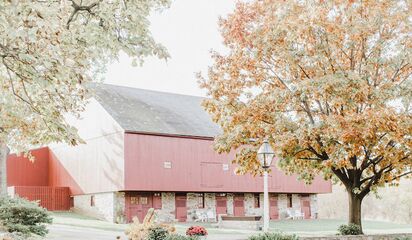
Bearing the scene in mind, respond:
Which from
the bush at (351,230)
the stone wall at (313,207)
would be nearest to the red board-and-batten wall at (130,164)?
the stone wall at (313,207)

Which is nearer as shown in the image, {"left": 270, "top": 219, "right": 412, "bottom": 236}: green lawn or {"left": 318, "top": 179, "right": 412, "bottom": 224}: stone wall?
{"left": 270, "top": 219, "right": 412, "bottom": 236}: green lawn

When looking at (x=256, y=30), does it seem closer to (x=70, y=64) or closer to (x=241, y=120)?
(x=241, y=120)

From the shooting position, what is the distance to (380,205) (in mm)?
66438

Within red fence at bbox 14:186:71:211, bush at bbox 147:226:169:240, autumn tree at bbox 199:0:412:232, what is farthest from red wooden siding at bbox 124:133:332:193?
bush at bbox 147:226:169:240

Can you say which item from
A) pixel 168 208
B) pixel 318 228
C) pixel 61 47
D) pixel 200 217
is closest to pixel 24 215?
pixel 61 47

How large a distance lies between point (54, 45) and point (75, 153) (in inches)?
1170

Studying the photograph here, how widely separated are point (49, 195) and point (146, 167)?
8076mm

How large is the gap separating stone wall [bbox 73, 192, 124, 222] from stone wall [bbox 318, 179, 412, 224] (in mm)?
35138

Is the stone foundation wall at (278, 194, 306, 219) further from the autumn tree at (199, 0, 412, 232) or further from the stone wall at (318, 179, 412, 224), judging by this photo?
the autumn tree at (199, 0, 412, 232)

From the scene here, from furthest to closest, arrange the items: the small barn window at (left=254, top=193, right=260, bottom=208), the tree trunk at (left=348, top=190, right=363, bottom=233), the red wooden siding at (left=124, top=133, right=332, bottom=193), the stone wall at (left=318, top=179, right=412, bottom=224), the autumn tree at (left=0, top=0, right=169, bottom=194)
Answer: the stone wall at (left=318, top=179, right=412, bottom=224), the small barn window at (left=254, top=193, right=260, bottom=208), the red wooden siding at (left=124, top=133, right=332, bottom=193), the tree trunk at (left=348, top=190, right=363, bottom=233), the autumn tree at (left=0, top=0, right=169, bottom=194)

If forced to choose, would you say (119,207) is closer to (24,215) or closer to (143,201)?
(143,201)

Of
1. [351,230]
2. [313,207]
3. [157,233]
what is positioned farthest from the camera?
[313,207]

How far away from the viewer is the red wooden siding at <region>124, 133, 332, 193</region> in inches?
1276

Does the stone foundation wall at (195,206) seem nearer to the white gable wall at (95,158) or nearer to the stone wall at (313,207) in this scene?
→ the white gable wall at (95,158)
